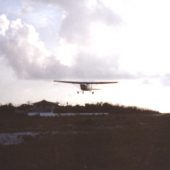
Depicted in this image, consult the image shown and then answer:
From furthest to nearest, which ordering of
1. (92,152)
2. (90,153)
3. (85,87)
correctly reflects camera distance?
(85,87)
(92,152)
(90,153)

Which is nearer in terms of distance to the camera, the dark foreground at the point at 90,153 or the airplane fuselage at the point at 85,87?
the dark foreground at the point at 90,153

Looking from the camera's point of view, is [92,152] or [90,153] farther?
[92,152]

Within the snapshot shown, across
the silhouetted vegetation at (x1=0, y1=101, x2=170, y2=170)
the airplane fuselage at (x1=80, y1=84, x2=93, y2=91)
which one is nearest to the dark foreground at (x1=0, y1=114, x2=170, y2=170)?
the silhouetted vegetation at (x1=0, y1=101, x2=170, y2=170)

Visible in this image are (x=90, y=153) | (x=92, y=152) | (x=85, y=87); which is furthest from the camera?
(x=85, y=87)

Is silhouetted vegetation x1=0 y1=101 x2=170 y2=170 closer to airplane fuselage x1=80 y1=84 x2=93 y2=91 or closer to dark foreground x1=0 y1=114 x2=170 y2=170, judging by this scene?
dark foreground x1=0 y1=114 x2=170 y2=170

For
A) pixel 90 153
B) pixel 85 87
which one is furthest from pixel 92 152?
pixel 85 87

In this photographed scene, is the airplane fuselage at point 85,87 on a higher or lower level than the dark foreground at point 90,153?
higher

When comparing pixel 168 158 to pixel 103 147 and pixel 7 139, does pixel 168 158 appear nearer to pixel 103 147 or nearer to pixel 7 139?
pixel 103 147

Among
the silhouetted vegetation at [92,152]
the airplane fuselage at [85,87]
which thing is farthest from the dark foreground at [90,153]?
the airplane fuselage at [85,87]

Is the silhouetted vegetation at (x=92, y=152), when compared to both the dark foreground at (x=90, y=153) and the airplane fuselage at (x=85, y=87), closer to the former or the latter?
the dark foreground at (x=90, y=153)

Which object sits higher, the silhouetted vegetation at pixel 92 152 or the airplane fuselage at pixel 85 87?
the airplane fuselage at pixel 85 87

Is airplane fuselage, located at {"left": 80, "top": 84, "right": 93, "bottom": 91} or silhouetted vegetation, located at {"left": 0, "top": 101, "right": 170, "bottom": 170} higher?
airplane fuselage, located at {"left": 80, "top": 84, "right": 93, "bottom": 91}

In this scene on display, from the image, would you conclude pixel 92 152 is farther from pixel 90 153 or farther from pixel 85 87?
pixel 85 87
